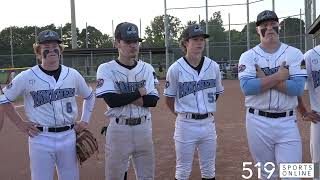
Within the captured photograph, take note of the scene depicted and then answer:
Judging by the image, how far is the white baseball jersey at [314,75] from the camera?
4371 millimetres

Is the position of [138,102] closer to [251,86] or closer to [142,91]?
[142,91]

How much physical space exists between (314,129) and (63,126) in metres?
2.54

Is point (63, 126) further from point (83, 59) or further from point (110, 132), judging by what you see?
point (83, 59)

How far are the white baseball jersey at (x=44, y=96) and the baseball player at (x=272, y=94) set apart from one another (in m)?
1.71

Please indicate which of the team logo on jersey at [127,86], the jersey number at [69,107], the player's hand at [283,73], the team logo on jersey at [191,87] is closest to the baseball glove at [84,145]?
the jersey number at [69,107]

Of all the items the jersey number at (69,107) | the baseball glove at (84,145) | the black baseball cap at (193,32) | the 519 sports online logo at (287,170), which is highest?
the black baseball cap at (193,32)

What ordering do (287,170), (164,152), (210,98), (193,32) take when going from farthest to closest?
(164,152) < (210,98) < (193,32) < (287,170)

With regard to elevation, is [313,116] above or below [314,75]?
below

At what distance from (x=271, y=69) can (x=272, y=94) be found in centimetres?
25

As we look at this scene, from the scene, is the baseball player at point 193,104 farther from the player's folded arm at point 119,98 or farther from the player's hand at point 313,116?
the player's hand at point 313,116

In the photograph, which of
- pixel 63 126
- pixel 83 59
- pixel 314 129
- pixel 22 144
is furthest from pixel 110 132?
pixel 83 59

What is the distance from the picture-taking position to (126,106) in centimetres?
422

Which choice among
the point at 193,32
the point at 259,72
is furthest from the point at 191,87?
the point at 259,72

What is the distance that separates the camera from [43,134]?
3.99m
